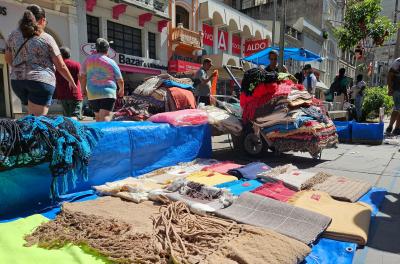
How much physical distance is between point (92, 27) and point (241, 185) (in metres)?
14.6

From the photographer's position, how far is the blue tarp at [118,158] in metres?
2.70

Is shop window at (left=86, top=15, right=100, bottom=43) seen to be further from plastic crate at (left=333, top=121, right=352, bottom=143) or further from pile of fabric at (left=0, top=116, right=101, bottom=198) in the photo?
pile of fabric at (left=0, top=116, right=101, bottom=198)

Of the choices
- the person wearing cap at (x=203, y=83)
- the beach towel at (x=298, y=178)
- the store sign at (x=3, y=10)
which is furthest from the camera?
the store sign at (x=3, y=10)

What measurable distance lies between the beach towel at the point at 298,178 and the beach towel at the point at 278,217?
0.85m

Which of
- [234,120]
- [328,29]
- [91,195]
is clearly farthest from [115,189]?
[328,29]

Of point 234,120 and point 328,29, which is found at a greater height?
point 328,29

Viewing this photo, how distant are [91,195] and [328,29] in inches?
1573

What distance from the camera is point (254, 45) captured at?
84.2 ft

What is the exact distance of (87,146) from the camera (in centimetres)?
303

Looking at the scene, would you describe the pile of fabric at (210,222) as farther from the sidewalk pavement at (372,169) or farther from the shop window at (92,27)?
the shop window at (92,27)

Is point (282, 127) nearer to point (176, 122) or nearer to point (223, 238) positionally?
point (176, 122)

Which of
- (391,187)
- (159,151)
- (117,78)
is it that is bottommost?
(391,187)

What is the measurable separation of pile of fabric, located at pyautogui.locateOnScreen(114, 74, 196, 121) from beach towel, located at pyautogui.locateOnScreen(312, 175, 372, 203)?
2.85 meters

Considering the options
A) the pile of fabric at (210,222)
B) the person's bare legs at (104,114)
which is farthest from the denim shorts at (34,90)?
the pile of fabric at (210,222)
